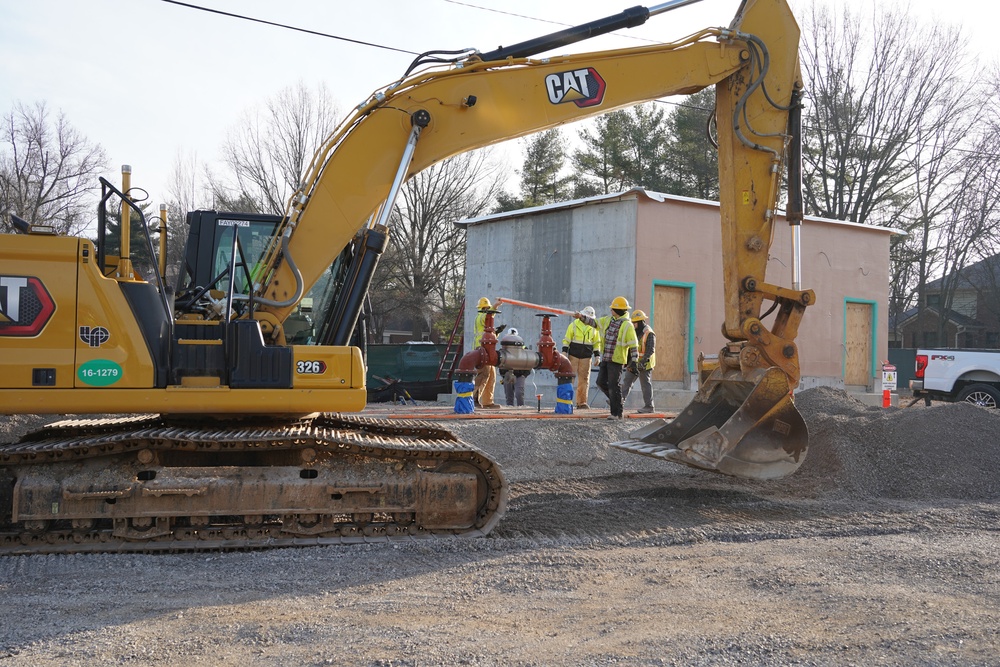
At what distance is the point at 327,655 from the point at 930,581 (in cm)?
362

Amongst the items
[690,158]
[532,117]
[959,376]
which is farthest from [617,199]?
[690,158]

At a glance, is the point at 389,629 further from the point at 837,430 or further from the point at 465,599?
the point at 837,430

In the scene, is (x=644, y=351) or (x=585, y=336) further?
(x=585, y=336)

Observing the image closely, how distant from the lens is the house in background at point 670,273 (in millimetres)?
19781

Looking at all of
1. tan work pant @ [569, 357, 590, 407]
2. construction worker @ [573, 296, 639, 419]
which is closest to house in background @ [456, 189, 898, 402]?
tan work pant @ [569, 357, 590, 407]

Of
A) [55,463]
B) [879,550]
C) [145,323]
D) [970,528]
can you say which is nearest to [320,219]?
[145,323]

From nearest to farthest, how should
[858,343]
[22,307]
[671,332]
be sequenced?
[22,307] → [671,332] → [858,343]

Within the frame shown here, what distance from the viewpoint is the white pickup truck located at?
52.0ft

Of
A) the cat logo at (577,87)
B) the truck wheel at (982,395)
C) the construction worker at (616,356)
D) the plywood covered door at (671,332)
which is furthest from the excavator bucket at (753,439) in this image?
the plywood covered door at (671,332)

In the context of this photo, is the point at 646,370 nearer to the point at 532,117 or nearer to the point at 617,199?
the point at 617,199

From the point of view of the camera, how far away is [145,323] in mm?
5461

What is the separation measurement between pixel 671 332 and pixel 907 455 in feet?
37.2

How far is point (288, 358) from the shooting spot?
18.5 feet

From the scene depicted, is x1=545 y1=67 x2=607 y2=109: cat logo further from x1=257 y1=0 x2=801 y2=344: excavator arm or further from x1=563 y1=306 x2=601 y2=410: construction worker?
x1=563 y1=306 x2=601 y2=410: construction worker
